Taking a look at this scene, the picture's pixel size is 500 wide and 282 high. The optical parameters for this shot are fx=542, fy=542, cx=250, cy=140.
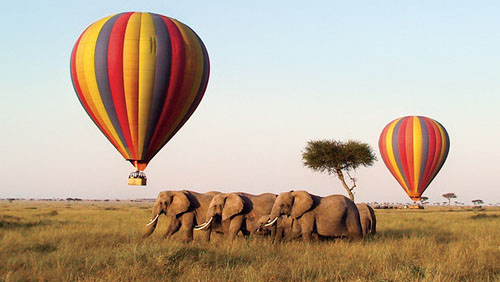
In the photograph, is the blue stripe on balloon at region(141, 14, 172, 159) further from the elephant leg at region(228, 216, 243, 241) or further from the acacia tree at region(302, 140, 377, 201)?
the acacia tree at region(302, 140, 377, 201)

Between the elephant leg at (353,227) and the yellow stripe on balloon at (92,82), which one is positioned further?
the yellow stripe on balloon at (92,82)

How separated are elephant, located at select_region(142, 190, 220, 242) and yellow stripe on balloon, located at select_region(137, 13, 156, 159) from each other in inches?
448

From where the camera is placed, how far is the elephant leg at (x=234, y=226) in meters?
16.8

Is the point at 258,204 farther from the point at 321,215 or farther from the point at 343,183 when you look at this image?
the point at 343,183

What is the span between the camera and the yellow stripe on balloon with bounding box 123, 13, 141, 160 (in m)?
29.0

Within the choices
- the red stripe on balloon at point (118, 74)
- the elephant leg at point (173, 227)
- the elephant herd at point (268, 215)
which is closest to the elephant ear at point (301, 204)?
the elephant herd at point (268, 215)

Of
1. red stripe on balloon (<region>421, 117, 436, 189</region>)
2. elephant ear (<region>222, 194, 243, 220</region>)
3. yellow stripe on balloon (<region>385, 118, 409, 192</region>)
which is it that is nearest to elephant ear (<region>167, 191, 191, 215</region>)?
elephant ear (<region>222, 194, 243, 220</region>)

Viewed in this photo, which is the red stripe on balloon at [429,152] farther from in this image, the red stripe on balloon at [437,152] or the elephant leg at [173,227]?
the elephant leg at [173,227]

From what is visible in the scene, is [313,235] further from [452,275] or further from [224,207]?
[452,275]

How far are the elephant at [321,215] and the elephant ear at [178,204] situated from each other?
126 inches

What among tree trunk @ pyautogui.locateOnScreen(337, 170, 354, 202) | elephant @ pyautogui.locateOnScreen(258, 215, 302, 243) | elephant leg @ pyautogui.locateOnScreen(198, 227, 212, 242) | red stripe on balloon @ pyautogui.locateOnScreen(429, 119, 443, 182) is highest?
red stripe on balloon @ pyautogui.locateOnScreen(429, 119, 443, 182)

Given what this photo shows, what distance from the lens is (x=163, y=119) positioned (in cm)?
2986

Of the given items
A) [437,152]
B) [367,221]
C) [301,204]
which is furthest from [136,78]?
[437,152]

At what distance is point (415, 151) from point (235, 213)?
133ft
